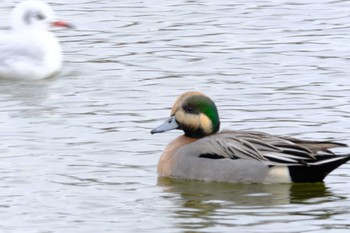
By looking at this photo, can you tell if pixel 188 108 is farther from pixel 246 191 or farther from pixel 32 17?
pixel 32 17

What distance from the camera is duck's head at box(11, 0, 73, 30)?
16641 mm

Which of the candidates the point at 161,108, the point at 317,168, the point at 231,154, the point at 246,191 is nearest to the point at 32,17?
the point at 161,108

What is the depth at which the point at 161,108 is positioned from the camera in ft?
46.3

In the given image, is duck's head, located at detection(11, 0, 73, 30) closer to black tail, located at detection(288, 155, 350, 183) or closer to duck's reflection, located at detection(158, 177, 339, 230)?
duck's reflection, located at detection(158, 177, 339, 230)

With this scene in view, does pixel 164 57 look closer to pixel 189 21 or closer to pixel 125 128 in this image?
pixel 189 21

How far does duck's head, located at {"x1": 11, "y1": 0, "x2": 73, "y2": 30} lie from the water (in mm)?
481

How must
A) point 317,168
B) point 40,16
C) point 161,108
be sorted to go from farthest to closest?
point 40,16 < point 161,108 < point 317,168

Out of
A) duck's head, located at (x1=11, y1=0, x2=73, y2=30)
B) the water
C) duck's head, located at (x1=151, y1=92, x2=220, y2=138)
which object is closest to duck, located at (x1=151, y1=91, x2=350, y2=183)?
duck's head, located at (x1=151, y1=92, x2=220, y2=138)

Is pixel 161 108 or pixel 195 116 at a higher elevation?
pixel 195 116

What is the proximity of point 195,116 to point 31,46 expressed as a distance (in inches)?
190

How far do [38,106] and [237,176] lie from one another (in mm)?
3559

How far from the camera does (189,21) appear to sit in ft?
60.3

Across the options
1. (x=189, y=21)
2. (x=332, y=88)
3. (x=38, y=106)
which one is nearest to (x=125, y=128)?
(x=38, y=106)

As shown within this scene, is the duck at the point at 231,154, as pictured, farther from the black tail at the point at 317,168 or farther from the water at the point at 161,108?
the water at the point at 161,108
